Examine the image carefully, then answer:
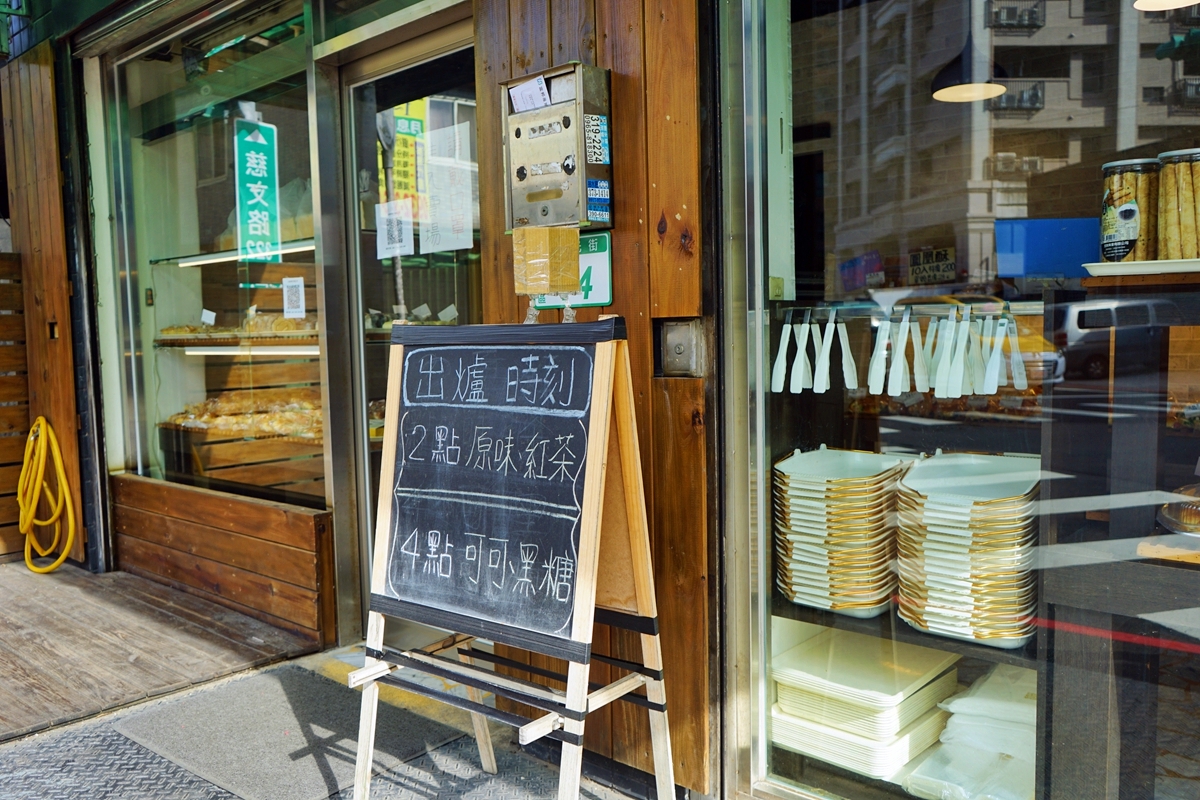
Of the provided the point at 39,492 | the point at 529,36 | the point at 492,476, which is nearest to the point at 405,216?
the point at 529,36

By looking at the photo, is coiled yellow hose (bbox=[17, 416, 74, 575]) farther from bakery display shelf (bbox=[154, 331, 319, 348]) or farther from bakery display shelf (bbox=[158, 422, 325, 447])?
bakery display shelf (bbox=[154, 331, 319, 348])

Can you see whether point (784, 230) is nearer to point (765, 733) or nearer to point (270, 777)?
point (765, 733)

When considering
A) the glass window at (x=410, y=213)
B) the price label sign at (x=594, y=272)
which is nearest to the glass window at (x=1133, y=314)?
the price label sign at (x=594, y=272)

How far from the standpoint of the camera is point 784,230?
2404 mm

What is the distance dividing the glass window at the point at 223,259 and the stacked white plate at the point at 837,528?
88.7 inches

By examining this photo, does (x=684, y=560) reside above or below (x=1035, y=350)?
below

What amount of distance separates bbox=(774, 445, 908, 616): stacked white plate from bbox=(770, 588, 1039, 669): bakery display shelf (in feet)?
0.08

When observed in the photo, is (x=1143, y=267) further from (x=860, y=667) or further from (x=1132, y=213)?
(x=860, y=667)

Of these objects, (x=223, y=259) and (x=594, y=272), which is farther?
(x=223, y=259)

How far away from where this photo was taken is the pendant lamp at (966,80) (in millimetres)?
3724

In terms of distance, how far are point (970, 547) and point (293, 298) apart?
3.13 meters

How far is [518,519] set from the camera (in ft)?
7.05

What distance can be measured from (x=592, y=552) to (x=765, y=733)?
835mm

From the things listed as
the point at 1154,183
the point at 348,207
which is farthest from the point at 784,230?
the point at 348,207
